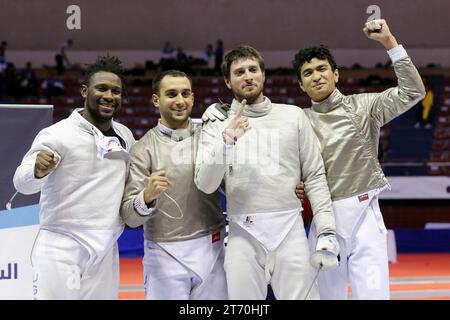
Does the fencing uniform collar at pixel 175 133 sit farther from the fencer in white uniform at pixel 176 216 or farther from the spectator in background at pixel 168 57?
the spectator in background at pixel 168 57

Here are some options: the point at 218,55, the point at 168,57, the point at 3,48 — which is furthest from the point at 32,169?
the point at 3,48

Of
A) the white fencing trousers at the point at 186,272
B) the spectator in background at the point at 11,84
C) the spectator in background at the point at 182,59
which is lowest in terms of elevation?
the white fencing trousers at the point at 186,272

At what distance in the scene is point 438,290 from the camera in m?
6.30

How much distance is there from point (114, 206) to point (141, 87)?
431 inches

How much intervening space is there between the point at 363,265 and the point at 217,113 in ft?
3.50

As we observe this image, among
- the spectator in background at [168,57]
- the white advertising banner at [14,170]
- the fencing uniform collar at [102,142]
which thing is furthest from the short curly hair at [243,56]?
the spectator in background at [168,57]

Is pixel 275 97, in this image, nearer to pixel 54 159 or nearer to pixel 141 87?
pixel 141 87

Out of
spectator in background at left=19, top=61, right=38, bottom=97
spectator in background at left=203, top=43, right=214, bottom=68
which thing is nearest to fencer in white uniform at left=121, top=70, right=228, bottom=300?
spectator in background at left=19, top=61, right=38, bottom=97

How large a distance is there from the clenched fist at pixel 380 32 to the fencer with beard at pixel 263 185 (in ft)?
1.85

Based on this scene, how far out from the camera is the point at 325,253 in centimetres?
313

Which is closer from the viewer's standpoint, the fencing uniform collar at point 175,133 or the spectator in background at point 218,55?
the fencing uniform collar at point 175,133

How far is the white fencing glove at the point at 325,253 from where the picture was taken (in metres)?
3.11

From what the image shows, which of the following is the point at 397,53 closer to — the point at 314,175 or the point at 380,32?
the point at 380,32
